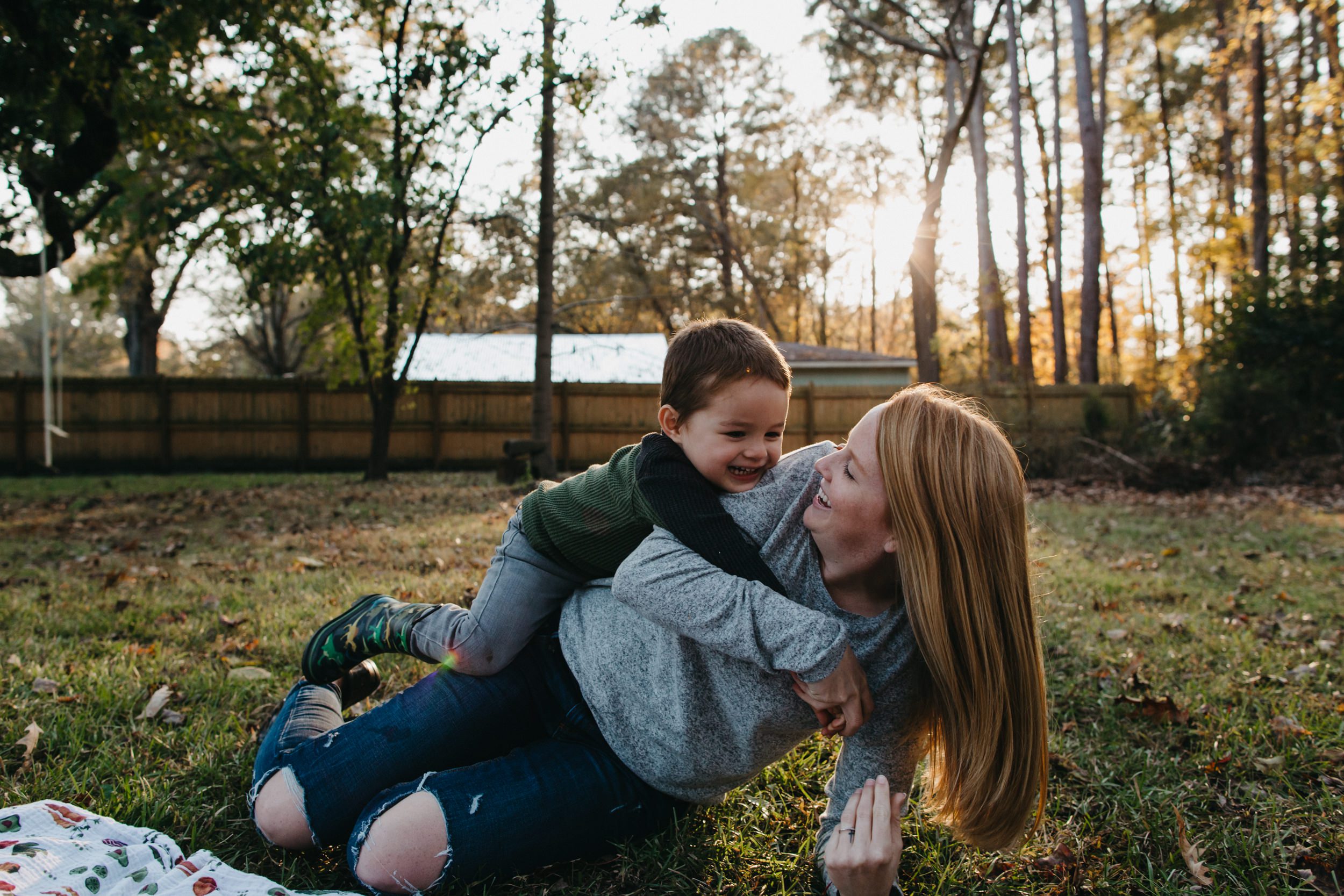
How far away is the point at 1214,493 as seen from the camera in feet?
33.3

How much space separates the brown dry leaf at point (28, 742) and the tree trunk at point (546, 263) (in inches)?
341

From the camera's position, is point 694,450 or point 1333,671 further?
point 1333,671

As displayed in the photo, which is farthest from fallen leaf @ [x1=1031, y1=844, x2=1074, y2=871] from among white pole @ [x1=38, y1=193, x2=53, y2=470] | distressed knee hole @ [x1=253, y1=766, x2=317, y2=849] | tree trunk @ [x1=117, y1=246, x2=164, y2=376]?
tree trunk @ [x1=117, y1=246, x2=164, y2=376]

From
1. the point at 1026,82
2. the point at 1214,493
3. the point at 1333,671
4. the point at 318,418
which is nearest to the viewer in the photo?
the point at 1333,671

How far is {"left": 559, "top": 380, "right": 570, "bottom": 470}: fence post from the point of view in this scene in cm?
1614

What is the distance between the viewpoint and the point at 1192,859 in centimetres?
200

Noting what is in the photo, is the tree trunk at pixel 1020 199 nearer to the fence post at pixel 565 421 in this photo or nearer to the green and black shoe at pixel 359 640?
the fence post at pixel 565 421

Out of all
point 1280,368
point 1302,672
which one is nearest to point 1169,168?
point 1280,368

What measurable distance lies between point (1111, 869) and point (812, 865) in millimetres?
725

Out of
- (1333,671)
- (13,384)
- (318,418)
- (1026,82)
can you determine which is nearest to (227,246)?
(318,418)

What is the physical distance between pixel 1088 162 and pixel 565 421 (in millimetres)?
11130

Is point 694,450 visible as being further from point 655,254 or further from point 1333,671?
point 655,254

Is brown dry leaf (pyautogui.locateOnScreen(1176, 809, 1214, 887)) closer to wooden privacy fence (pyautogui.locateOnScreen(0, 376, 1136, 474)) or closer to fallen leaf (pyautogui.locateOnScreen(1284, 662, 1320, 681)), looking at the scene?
fallen leaf (pyautogui.locateOnScreen(1284, 662, 1320, 681))

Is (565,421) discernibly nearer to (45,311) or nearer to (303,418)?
(303,418)
